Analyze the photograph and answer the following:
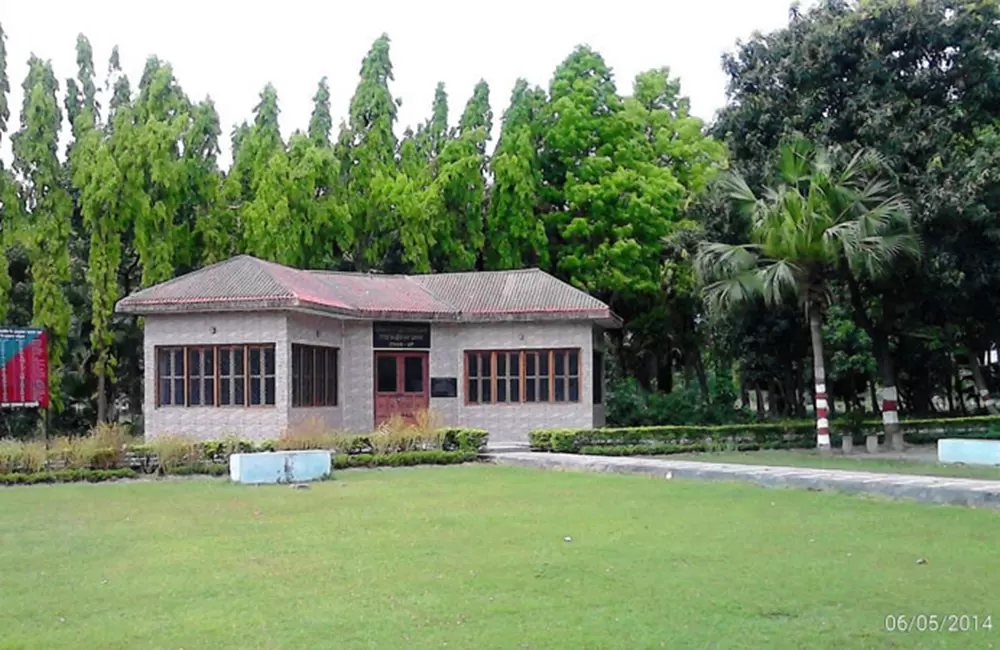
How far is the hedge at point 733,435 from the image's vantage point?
2342 centimetres

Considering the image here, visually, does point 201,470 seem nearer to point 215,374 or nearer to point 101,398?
point 215,374

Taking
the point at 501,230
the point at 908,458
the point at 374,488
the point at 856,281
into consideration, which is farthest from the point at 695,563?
the point at 501,230

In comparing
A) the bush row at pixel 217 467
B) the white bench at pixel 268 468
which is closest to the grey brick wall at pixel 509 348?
the bush row at pixel 217 467

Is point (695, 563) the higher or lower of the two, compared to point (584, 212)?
lower

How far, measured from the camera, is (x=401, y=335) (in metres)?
26.0

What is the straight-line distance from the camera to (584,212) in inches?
1367

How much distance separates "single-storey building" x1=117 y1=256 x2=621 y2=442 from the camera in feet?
74.8

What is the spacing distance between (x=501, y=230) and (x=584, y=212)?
2775mm

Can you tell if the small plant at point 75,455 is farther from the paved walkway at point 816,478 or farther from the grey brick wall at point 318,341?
the paved walkway at point 816,478

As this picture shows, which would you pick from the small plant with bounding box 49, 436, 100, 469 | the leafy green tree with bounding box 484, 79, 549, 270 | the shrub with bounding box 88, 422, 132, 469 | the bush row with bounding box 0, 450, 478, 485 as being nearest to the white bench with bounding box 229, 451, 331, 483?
the bush row with bounding box 0, 450, 478, 485

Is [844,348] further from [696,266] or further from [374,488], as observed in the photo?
[374,488]

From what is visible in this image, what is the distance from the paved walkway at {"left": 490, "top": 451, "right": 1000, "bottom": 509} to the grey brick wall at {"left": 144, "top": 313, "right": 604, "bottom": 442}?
15.3ft

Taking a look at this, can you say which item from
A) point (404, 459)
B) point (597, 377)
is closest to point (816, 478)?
point (404, 459)

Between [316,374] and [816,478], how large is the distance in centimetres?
1223
